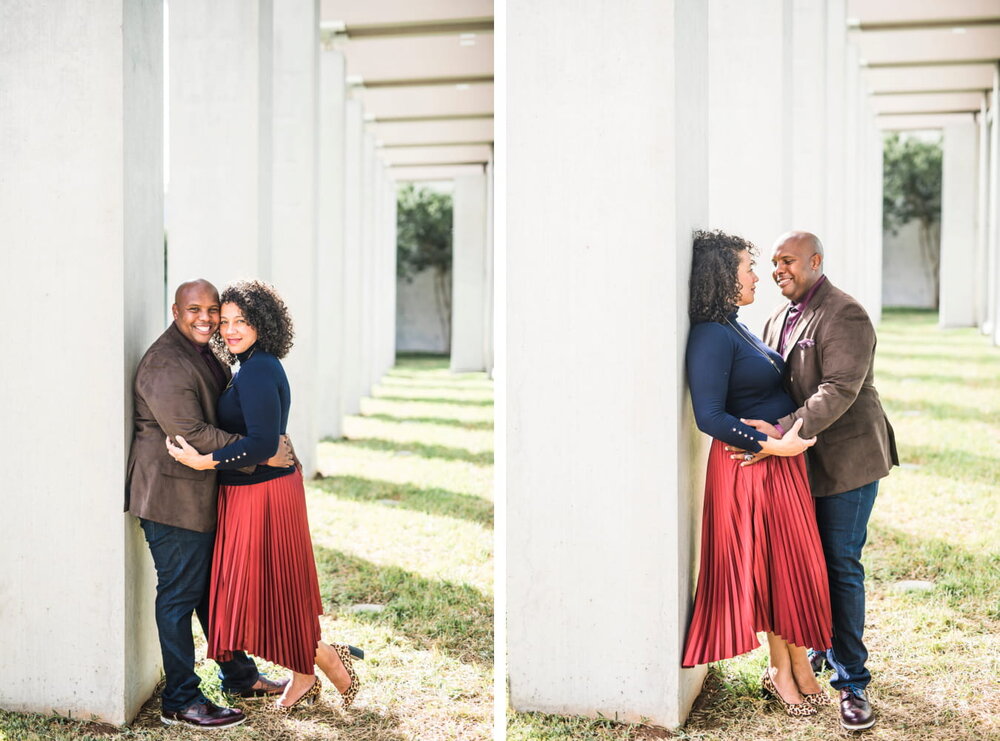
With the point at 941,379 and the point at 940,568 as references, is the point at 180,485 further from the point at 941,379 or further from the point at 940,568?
the point at 941,379

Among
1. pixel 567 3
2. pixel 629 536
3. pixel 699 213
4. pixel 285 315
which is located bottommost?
pixel 629 536

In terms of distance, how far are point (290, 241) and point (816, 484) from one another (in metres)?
6.94

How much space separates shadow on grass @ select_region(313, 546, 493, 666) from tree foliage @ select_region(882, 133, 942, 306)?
111 ft

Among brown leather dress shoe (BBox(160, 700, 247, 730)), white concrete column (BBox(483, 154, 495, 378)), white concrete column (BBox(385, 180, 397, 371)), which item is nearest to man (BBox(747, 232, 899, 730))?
brown leather dress shoe (BBox(160, 700, 247, 730))

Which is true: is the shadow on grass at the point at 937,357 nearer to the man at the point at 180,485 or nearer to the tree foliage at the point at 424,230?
the man at the point at 180,485

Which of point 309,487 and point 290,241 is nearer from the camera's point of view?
point 309,487

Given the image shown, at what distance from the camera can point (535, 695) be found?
12.9 ft

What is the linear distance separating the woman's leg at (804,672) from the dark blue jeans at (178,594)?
94.8 inches

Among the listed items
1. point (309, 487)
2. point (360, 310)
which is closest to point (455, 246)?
point (360, 310)

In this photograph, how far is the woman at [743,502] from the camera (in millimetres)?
3709

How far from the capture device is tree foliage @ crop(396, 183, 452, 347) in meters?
33.7

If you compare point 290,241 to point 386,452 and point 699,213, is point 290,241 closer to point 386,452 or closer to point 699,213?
point 386,452

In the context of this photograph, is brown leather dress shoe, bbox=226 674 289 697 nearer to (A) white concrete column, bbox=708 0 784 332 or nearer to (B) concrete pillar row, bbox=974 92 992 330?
(A) white concrete column, bbox=708 0 784 332

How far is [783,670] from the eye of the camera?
392cm
